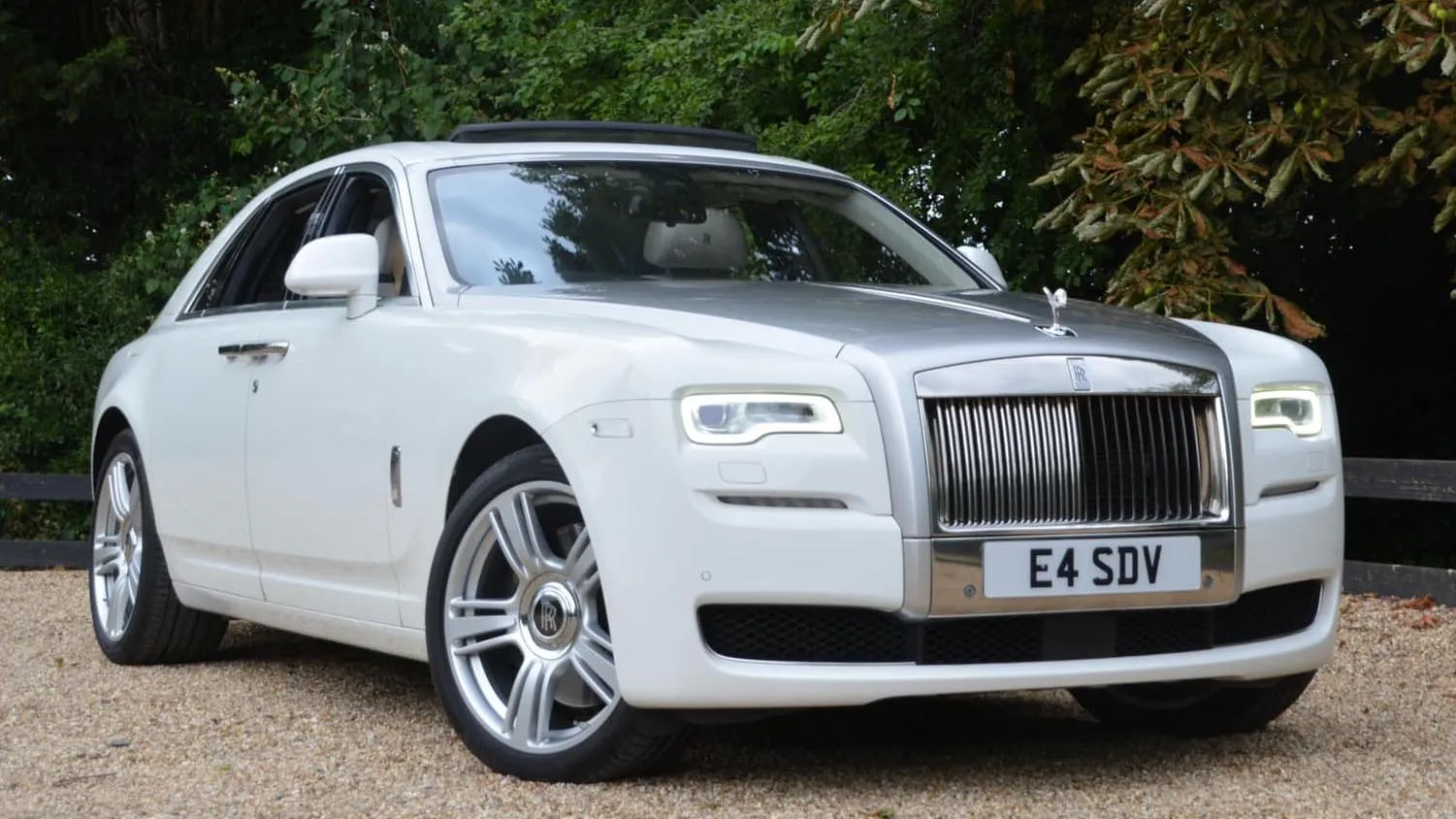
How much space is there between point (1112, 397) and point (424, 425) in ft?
5.69

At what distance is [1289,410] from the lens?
5.09 meters

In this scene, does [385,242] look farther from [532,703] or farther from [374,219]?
[532,703]

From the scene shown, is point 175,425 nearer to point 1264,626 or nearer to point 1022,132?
point 1264,626

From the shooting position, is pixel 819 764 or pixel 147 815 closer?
pixel 147 815

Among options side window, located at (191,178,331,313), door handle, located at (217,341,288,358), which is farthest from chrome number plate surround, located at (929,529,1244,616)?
side window, located at (191,178,331,313)

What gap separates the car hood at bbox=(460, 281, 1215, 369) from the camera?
15.1 feet


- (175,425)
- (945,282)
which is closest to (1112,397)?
(945,282)

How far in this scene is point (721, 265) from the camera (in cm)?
589

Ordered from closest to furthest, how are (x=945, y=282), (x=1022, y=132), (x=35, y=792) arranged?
(x=35, y=792) < (x=945, y=282) < (x=1022, y=132)

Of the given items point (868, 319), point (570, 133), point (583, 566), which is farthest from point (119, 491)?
point (868, 319)

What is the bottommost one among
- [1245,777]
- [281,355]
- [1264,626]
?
[1245,777]

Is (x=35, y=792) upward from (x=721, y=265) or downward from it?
downward

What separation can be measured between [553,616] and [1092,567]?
1.26m

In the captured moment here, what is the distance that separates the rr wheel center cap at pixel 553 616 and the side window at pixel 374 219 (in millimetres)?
1364
